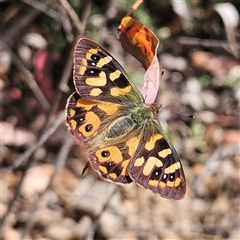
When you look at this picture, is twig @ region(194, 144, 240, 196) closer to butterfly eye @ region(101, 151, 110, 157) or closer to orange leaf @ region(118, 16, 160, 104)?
butterfly eye @ region(101, 151, 110, 157)

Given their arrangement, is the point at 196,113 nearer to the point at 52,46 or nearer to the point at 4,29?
the point at 52,46

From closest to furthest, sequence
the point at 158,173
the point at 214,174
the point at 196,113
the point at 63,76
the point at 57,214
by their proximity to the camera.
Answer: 1. the point at 158,173
2. the point at 63,76
3. the point at 57,214
4. the point at 214,174
5. the point at 196,113

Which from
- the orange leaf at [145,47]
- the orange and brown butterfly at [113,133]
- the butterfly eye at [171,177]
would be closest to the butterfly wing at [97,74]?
the orange and brown butterfly at [113,133]

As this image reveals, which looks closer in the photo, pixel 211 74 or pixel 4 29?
pixel 4 29

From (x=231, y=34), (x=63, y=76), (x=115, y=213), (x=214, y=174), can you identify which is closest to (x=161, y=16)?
(x=231, y=34)

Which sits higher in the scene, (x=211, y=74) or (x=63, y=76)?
(x=63, y=76)

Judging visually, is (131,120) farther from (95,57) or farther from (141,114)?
(95,57)

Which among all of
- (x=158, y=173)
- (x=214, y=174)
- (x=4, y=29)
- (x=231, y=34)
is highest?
(x=158, y=173)

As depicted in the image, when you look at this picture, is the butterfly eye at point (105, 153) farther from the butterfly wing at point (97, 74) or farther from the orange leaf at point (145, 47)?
the orange leaf at point (145, 47)
